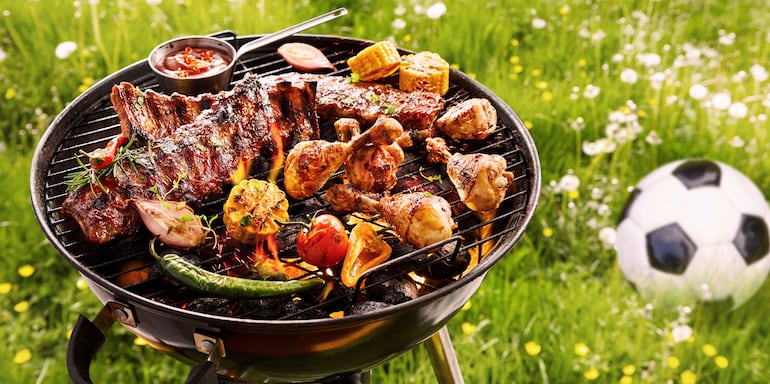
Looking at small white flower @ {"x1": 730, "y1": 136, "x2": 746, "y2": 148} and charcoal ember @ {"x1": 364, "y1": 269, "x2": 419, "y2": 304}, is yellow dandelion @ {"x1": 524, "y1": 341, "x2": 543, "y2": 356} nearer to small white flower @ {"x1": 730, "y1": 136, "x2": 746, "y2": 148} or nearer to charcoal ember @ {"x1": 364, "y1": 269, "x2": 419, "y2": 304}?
charcoal ember @ {"x1": 364, "y1": 269, "x2": 419, "y2": 304}

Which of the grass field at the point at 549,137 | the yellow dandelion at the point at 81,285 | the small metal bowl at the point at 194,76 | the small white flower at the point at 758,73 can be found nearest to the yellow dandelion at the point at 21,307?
the grass field at the point at 549,137

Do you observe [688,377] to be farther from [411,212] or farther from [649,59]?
[411,212]

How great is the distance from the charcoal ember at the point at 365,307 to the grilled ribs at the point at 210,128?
0.71 meters

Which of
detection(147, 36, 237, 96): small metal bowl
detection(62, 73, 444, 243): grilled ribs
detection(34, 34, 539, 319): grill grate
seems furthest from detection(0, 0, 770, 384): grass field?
detection(147, 36, 237, 96): small metal bowl

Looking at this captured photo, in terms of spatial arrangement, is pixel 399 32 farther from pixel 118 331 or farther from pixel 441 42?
pixel 118 331

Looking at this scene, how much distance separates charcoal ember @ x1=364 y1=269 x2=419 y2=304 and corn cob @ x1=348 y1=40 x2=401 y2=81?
40.0 inches

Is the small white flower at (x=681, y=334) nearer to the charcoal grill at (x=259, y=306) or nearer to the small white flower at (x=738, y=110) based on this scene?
the small white flower at (x=738, y=110)

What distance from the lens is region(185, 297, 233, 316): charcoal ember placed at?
7.92 feet

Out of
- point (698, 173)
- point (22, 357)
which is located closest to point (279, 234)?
point (22, 357)

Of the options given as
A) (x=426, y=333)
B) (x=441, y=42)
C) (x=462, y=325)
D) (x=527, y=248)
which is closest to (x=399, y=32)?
(x=441, y=42)

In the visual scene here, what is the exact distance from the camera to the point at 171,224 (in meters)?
2.52

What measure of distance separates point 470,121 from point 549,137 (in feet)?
7.92

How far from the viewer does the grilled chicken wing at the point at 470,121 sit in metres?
2.97

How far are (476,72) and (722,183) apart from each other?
198cm
